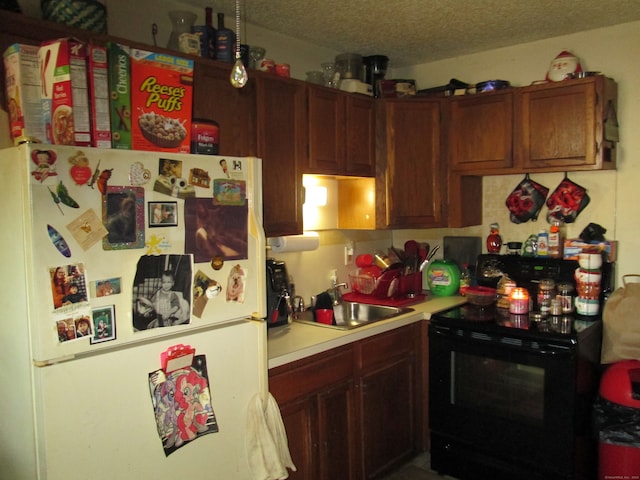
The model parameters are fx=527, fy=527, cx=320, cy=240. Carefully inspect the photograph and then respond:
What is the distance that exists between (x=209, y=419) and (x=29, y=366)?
615 mm

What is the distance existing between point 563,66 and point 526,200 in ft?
2.57

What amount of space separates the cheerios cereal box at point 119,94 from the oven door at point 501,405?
1889mm

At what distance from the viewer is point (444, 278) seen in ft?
11.1

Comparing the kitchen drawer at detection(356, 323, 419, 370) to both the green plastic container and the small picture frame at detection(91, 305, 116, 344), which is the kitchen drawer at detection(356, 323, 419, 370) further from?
the small picture frame at detection(91, 305, 116, 344)

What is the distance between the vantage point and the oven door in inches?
94.7

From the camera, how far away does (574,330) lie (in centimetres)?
251

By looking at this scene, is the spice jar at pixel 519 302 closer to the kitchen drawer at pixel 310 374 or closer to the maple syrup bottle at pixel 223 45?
the kitchen drawer at pixel 310 374

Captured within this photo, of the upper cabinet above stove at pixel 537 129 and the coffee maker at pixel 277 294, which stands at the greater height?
the upper cabinet above stove at pixel 537 129

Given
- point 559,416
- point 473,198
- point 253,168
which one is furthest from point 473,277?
point 253,168

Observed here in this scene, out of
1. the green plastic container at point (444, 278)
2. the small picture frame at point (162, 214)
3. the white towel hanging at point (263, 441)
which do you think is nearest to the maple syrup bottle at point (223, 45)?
the small picture frame at point (162, 214)

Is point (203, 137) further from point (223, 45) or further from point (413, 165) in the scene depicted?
point (413, 165)

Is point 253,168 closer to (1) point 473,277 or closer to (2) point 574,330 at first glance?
(2) point 574,330

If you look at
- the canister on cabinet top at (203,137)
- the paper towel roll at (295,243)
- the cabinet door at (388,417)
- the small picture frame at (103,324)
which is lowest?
the cabinet door at (388,417)

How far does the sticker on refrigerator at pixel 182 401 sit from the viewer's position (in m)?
1.67
